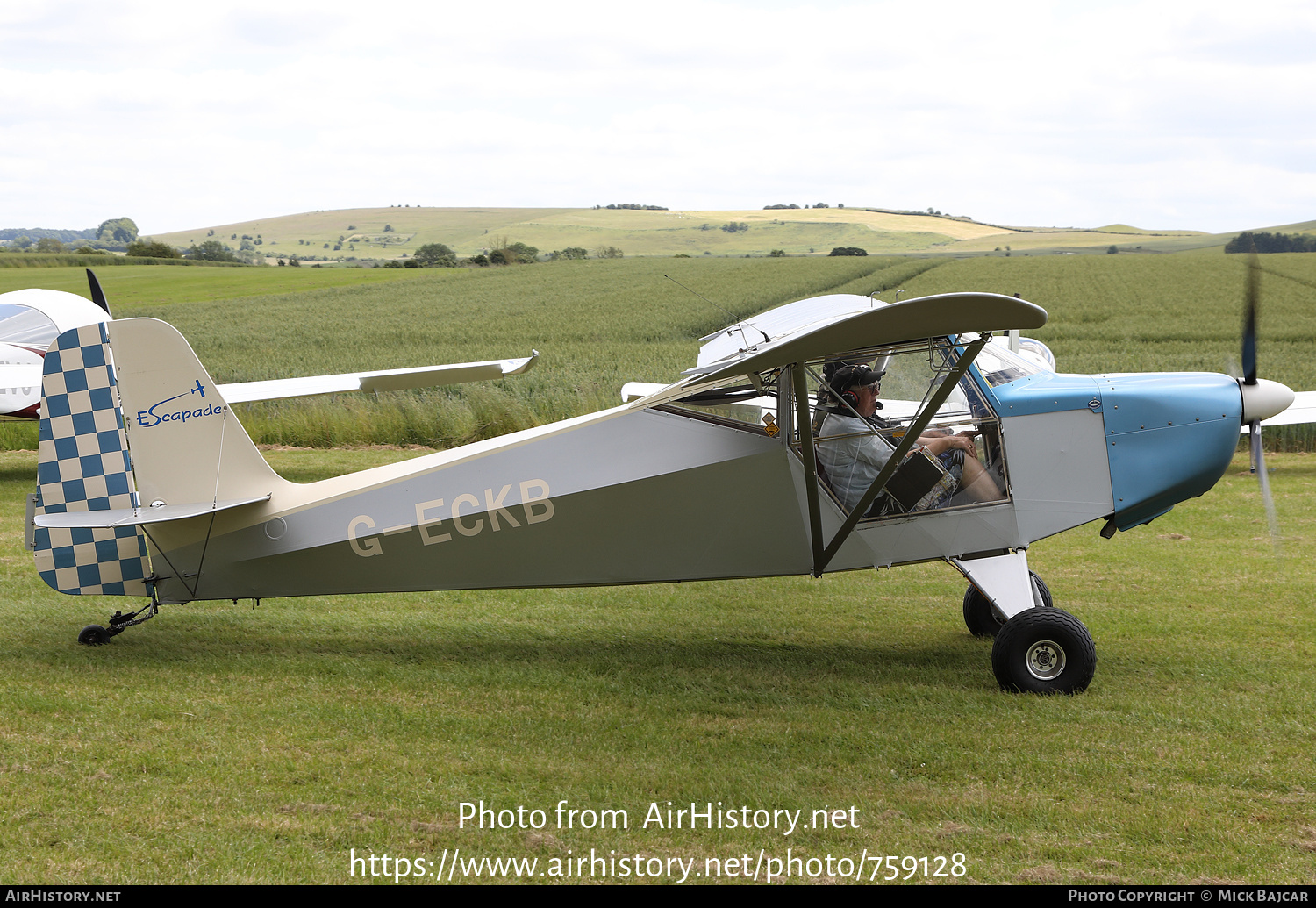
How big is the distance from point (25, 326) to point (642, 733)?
40.8 feet

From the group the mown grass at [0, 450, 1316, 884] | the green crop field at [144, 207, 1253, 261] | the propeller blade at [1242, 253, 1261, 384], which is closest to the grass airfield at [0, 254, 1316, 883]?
the mown grass at [0, 450, 1316, 884]

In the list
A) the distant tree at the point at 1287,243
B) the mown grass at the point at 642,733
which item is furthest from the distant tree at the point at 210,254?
the mown grass at the point at 642,733

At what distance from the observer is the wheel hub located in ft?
18.8

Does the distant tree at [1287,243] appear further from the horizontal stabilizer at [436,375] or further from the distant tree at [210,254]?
the distant tree at [210,254]

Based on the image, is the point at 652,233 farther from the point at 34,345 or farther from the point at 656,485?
the point at 656,485

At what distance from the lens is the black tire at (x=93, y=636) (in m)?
6.51

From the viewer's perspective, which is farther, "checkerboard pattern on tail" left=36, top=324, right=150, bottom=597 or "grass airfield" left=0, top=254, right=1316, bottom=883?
"checkerboard pattern on tail" left=36, top=324, right=150, bottom=597

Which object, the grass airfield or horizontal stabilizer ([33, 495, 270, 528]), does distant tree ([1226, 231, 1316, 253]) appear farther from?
horizontal stabilizer ([33, 495, 270, 528])

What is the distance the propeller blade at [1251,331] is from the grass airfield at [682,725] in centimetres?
192


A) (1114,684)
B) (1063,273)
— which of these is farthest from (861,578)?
(1063,273)

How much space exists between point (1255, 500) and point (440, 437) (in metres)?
12.3

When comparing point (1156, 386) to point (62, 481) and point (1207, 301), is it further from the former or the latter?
point (1207, 301)

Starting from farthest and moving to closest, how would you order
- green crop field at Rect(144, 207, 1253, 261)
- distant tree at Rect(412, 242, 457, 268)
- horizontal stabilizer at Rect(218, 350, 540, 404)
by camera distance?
green crop field at Rect(144, 207, 1253, 261), distant tree at Rect(412, 242, 457, 268), horizontal stabilizer at Rect(218, 350, 540, 404)

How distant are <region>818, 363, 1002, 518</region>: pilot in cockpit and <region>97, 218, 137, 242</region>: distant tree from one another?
539 ft
